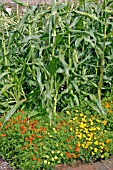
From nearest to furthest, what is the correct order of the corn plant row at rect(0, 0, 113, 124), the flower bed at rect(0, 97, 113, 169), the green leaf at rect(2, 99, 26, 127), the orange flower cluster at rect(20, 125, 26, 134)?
1. the flower bed at rect(0, 97, 113, 169)
2. the orange flower cluster at rect(20, 125, 26, 134)
3. the green leaf at rect(2, 99, 26, 127)
4. the corn plant row at rect(0, 0, 113, 124)

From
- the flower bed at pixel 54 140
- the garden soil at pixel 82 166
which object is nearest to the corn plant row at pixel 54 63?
the flower bed at pixel 54 140

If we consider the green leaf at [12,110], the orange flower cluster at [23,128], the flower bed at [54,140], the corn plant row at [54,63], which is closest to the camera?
the flower bed at [54,140]

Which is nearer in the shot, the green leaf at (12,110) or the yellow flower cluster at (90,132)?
the yellow flower cluster at (90,132)

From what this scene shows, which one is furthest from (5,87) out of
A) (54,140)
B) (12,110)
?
(54,140)

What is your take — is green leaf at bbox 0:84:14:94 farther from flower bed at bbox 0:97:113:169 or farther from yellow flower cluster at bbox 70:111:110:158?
yellow flower cluster at bbox 70:111:110:158

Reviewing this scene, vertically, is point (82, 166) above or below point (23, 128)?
below

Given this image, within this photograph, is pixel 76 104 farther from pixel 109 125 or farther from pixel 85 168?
pixel 85 168

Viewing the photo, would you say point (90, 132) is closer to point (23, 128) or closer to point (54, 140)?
point (54, 140)

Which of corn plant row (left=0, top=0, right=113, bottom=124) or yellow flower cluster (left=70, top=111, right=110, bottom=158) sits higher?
corn plant row (left=0, top=0, right=113, bottom=124)

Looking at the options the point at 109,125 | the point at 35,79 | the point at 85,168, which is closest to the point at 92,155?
the point at 85,168

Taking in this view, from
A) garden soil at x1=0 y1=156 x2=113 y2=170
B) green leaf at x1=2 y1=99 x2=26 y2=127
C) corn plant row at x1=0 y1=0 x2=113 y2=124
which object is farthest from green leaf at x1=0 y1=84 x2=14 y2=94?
garden soil at x1=0 y1=156 x2=113 y2=170

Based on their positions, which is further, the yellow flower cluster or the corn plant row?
the corn plant row

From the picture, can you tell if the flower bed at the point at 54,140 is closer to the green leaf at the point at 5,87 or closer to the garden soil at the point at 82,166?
the garden soil at the point at 82,166

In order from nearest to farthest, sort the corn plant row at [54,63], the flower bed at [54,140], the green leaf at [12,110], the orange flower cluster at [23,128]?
1. the flower bed at [54,140]
2. the orange flower cluster at [23,128]
3. the green leaf at [12,110]
4. the corn plant row at [54,63]
